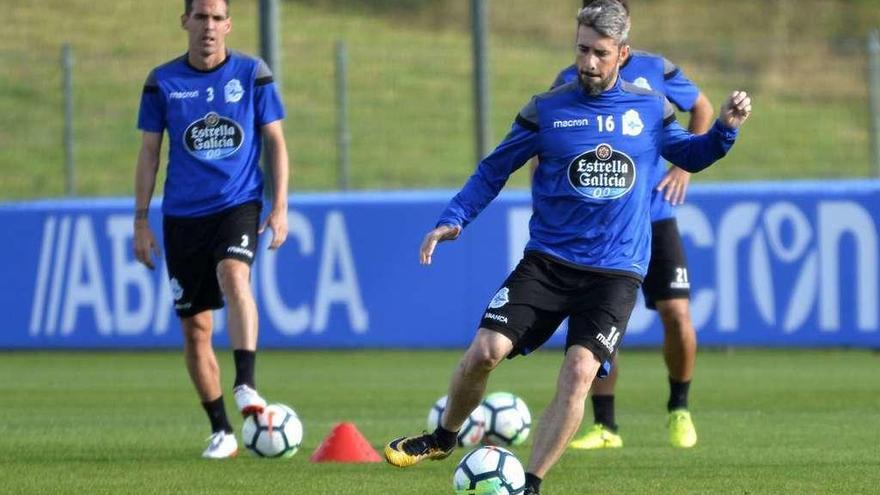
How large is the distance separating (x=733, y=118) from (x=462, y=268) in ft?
30.8

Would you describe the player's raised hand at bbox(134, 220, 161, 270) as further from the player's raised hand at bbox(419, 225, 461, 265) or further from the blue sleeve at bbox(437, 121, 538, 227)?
the player's raised hand at bbox(419, 225, 461, 265)

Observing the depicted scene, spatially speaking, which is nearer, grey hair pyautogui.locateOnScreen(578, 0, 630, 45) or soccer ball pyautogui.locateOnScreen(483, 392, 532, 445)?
grey hair pyautogui.locateOnScreen(578, 0, 630, 45)

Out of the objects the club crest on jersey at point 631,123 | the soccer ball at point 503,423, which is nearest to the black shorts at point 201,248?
the soccer ball at point 503,423

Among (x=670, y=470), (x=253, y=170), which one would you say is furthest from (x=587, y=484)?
(x=253, y=170)

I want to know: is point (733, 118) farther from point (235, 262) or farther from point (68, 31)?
point (68, 31)

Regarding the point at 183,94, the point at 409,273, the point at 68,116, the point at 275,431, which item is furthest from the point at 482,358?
the point at 68,116

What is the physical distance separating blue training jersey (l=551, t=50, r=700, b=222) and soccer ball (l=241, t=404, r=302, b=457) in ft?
7.11

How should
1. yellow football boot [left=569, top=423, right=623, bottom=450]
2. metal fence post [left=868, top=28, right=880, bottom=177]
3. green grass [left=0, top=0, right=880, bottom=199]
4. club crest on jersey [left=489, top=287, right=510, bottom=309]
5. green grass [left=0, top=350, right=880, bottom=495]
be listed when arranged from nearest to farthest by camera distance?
club crest on jersey [left=489, top=287, right=510, bottom=309] → green grass [left=0, top=350, right=880, bottom=495] → yellow football boot [left=569, top=423, right=623, bottom=450] → metal fence post [left=868, top=28, right=880, bottom=177] → green grass [left=0, top=0, right=880, bottom=199]

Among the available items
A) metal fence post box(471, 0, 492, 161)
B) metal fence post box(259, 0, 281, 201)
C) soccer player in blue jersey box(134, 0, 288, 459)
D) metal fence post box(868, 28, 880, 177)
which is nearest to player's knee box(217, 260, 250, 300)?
soccer player in blue jersey box(134, 0, 288, 459)

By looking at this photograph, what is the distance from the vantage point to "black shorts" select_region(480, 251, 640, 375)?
774 cm

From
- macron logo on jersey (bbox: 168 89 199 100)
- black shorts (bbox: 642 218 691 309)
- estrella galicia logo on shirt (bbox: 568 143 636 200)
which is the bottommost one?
black shorts (bbox: 642 218 691 309)

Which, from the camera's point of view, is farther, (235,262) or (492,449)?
(235,262)

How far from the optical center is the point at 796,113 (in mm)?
22922

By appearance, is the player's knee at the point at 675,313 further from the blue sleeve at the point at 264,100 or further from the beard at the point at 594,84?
the beard at the point at 594,84
